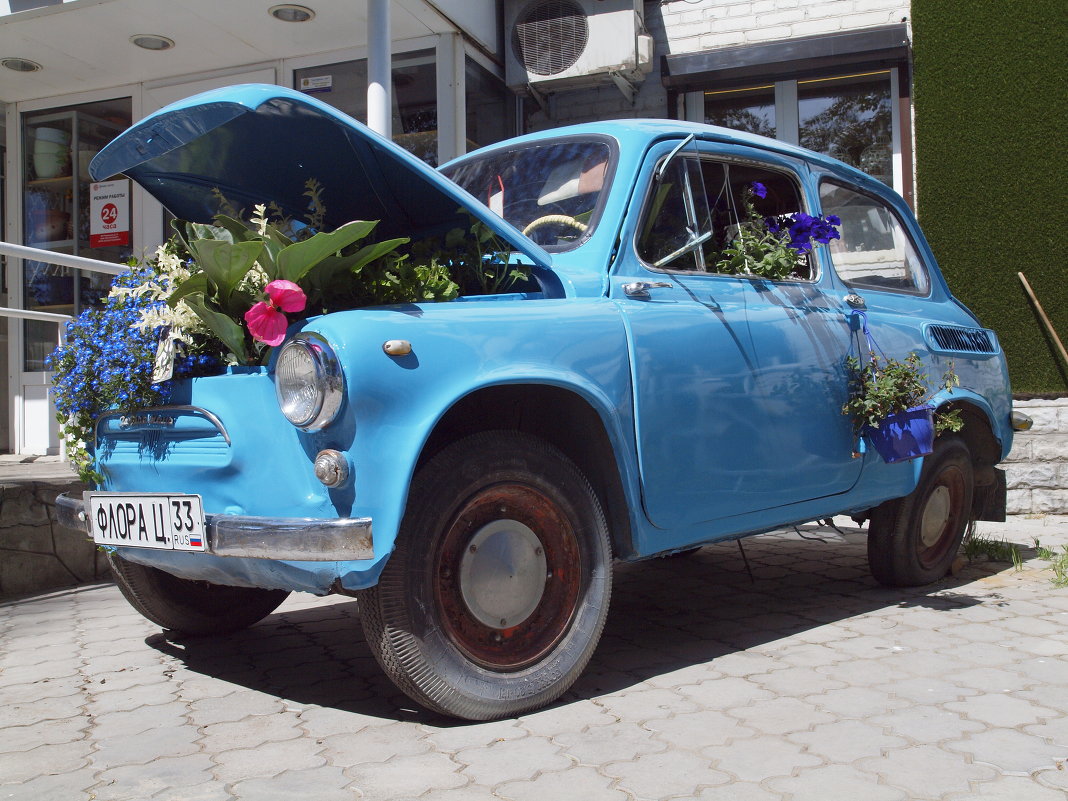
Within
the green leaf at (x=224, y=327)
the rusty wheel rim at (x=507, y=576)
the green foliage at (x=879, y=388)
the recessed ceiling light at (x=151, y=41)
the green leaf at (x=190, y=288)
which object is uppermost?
the recessed ceiling light at (x=151, y=41)

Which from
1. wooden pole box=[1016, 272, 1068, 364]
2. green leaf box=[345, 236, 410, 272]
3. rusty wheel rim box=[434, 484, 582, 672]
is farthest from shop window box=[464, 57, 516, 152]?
rusty wheel rim box=[434, 484, 582, 672]

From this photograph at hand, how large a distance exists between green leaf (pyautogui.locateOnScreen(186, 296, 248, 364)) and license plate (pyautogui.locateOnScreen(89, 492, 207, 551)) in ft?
1.37

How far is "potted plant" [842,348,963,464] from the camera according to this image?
3.86 metres

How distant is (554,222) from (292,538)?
62.7 inches

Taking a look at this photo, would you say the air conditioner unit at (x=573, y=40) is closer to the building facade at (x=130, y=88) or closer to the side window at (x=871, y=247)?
the building facade at (x=130, y=88)

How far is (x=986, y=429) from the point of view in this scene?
16.0 feet

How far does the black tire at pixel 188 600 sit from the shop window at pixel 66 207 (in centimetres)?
690

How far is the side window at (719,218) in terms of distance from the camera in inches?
136

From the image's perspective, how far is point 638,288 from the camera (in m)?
3.23

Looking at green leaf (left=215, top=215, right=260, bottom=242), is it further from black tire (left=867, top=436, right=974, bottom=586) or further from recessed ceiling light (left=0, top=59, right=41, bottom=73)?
recessed ceiling light (left=0, top=59, right=41, bottom=73)

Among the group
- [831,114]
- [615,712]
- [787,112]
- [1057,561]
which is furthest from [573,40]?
[615,712]

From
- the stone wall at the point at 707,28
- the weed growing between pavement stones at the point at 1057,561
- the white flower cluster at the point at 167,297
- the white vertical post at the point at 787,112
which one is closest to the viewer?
the white flower cluster at the point at 167,297

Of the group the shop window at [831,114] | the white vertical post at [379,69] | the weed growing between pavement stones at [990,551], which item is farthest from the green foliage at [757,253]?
the shop window at [831,114]

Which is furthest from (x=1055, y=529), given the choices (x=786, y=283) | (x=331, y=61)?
(x=331, y=61)
